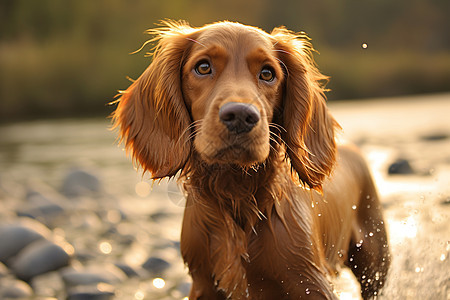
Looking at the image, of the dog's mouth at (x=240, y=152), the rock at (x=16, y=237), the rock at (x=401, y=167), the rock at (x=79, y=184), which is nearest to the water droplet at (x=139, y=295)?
the rock at (x=16, y=237)

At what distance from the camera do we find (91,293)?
11.9ft

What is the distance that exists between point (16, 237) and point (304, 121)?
2.79 meters

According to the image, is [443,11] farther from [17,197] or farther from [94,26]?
[17,197]

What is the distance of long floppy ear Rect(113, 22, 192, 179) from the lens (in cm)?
276

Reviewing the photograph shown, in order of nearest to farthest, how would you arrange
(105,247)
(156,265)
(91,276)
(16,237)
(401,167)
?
(91,276), (156,265), (16,237), (105,247), (401,167)

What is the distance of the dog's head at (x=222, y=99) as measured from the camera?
251 centimetres

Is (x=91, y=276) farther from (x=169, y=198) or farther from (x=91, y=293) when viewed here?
(x=169, y=198)

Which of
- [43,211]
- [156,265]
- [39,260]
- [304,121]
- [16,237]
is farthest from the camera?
[43,211]

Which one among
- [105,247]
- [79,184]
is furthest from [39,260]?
[79,184]

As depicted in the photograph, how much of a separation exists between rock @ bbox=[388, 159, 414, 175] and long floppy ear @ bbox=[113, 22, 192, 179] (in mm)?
4791

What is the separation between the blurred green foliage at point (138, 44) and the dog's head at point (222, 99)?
18711mm

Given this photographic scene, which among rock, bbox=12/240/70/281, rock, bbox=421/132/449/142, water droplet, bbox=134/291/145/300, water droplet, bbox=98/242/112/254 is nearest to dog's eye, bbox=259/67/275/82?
water droplet, bbox=134/291/145/300

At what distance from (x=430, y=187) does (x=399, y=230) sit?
82.8 inches

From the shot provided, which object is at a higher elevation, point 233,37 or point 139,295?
point 233,37
